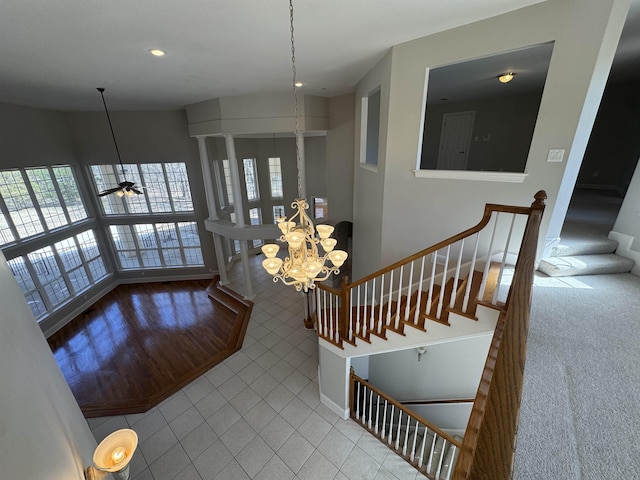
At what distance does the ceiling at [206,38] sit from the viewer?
2.09 meters

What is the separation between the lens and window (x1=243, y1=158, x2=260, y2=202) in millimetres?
9414

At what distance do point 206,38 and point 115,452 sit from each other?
3622 millimetres

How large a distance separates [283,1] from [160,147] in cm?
681

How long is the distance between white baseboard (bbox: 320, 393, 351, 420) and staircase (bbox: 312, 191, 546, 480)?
12cm

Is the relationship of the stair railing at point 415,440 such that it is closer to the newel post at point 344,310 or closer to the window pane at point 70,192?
the newel post at point 344,310

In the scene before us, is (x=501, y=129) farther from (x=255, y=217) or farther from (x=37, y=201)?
(x=37, y=201)

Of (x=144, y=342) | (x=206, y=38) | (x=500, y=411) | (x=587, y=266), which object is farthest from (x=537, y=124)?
(x=144, y=342)

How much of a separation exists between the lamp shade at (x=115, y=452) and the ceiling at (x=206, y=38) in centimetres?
317

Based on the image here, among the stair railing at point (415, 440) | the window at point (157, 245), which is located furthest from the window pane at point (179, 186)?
the stair railing at point (415, 440)

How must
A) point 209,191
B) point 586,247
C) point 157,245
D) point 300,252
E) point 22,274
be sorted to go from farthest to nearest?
1. point 157,245
2. point 209,191
3. point 22,274
4. point 586,247
5. point 300,252

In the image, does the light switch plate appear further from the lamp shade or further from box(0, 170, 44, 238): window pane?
box(0, 170, 44, 238): window pane

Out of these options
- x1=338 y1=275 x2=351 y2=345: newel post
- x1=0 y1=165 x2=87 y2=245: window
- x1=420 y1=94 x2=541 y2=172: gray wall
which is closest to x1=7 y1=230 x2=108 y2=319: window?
x1=0 y1=165 x2=87 y2=245: window

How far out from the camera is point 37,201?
607cm

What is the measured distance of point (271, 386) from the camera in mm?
4148
